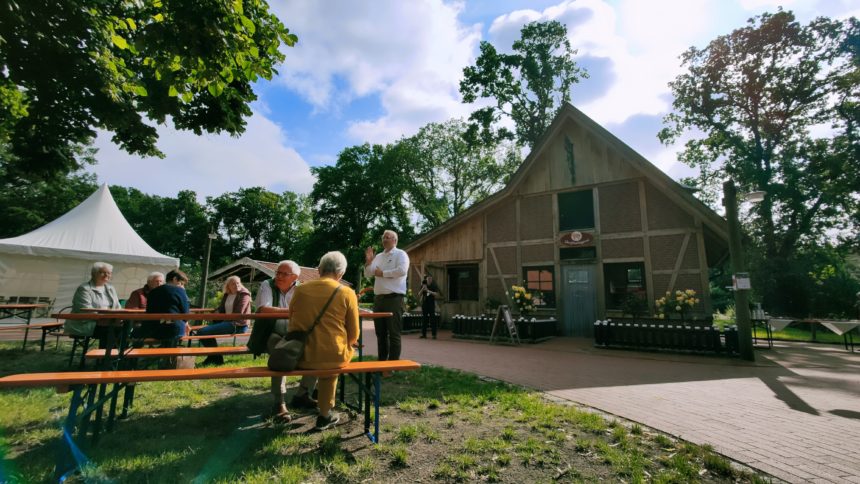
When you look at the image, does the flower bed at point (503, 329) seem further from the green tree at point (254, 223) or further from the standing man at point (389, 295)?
the green tree at point (254, 223)

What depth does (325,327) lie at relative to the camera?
9.67 ft

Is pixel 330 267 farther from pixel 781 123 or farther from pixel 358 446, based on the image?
pixel 781 123

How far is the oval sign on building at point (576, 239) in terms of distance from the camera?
11.5m

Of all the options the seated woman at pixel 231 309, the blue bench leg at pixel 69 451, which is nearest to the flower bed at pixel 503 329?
the seated woman at pixel 231 309

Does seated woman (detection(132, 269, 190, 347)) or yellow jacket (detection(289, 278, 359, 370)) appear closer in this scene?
yellow jacket (detection(289, 278, 359, 370))

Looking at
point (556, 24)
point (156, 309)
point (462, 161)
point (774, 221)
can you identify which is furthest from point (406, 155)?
point (156, 309)

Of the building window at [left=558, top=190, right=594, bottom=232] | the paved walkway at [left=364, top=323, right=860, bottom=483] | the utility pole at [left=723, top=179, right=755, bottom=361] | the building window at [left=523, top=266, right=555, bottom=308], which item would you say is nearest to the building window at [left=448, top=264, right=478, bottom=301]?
the building window at [left=523, top=266, right=555, bottom=308]

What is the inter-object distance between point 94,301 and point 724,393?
8529mm

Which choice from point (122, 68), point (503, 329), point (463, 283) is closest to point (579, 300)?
point (503, 329)

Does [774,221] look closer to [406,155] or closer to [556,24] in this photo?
[556,24]

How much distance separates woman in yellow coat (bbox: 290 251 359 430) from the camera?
2.91 meters

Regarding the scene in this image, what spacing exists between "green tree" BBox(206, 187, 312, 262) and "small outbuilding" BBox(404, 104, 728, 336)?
32.6m

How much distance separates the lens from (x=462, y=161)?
30.7m

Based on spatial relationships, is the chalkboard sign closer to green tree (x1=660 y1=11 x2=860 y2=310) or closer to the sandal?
the sandal
